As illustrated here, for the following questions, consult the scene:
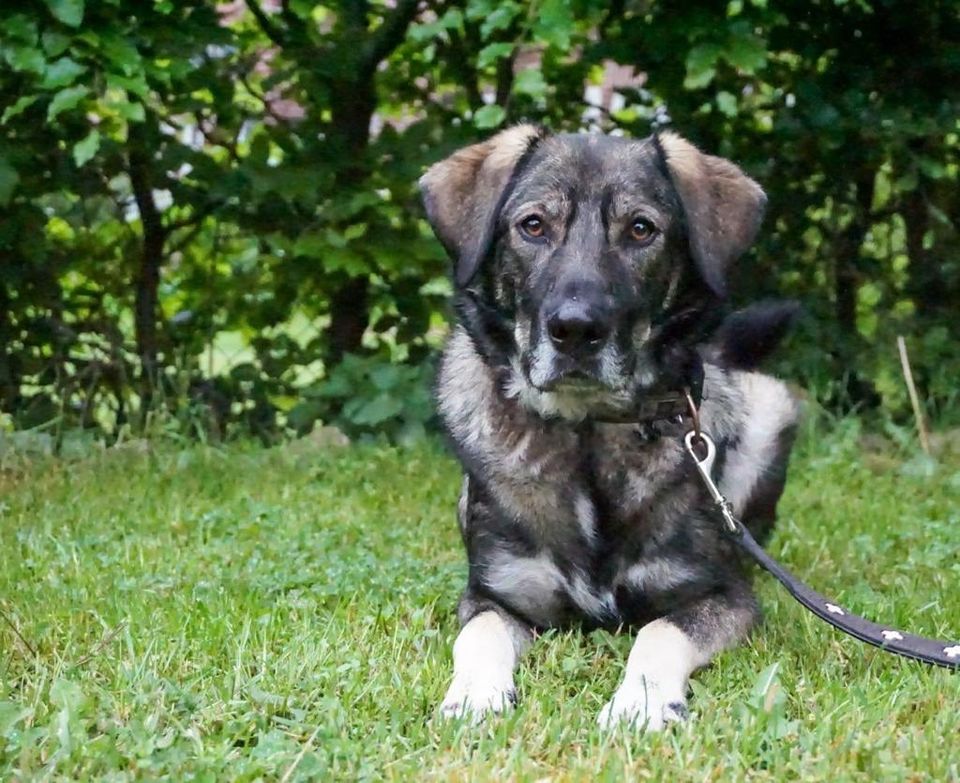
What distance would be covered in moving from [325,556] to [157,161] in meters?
2.77

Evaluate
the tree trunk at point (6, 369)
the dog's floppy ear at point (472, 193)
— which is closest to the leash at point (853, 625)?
the dog's floppy ear at point (472, 193)

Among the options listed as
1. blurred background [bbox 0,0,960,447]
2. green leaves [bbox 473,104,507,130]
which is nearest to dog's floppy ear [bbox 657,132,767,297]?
green leaves [bbox 473,104,507,130]

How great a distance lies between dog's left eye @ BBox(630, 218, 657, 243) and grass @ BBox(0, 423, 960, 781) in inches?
42.3

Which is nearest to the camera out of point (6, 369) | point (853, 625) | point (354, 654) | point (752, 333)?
point (853, 625)

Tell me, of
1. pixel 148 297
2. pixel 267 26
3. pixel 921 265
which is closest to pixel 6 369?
pixel 148 297

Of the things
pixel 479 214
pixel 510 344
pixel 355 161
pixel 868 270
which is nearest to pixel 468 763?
pixel 510 344

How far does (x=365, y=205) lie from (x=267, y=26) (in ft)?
3.46

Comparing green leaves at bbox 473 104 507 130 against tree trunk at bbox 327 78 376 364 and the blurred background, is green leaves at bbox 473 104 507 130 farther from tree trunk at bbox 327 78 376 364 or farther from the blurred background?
tree trunk at bbox 327 78 376 364

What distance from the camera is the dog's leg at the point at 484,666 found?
2.84 meters

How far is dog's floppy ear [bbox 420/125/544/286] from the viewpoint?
358cm

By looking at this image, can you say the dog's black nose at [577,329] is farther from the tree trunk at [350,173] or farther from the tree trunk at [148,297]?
the tree trunk at [148,297]

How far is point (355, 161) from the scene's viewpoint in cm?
610

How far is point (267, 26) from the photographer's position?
240 inches

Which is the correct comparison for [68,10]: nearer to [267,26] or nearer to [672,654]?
[267,26]
